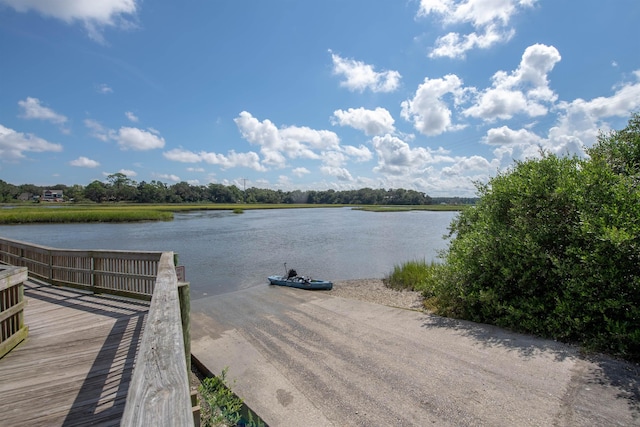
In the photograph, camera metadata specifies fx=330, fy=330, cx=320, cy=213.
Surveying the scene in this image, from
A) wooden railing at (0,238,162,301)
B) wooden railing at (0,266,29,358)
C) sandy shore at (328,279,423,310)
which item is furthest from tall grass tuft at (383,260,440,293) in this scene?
wooden railing at (0,266,29,358)

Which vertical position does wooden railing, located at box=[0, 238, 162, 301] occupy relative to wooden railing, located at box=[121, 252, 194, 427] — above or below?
below

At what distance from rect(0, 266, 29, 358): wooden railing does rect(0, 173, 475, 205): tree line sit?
83969 mm

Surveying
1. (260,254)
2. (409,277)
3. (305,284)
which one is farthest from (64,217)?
(409,277)

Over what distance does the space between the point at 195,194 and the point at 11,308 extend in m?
131

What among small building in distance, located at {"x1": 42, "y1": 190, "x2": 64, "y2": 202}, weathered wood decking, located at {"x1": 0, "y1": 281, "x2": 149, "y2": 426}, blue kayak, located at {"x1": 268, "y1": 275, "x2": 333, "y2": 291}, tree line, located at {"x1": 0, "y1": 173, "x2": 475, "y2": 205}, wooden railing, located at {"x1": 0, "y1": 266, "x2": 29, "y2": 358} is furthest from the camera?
small building in distance, located at {"x1": 42, "y1": 190, "x2": 64, "y2": 202}

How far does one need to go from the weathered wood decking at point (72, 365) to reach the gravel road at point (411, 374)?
1410mm

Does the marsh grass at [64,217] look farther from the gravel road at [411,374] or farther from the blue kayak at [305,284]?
the gravel road at [411,374]

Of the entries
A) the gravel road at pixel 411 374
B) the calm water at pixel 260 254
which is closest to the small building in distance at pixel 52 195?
the calm water at pixel 260 254

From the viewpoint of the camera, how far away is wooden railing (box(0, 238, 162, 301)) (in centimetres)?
526

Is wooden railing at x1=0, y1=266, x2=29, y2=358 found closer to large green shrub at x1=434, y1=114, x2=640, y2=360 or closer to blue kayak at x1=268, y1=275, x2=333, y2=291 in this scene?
large green shrub at x1=434, y1=114, x2=640, y2=360

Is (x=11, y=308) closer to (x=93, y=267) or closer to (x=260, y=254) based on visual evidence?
(x=93, y=267)

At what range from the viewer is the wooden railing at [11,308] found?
11.3 ft

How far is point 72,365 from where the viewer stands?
3352mm

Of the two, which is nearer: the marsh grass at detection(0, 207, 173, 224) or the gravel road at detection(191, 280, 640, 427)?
the gravel road at detection(191, 280, 640, 427)
